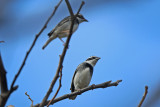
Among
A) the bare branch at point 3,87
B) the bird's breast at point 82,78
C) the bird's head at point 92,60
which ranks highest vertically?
the bare branch at point 3,87

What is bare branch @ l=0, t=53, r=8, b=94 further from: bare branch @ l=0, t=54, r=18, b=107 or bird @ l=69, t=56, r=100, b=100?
bird @ l=69, t=56, r=100, b=100

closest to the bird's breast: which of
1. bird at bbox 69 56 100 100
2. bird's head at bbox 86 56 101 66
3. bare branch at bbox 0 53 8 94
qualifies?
bird at bbox 69 56 100 100

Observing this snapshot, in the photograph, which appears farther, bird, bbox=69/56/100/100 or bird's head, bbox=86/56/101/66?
bird's head, bbox=86/56/101/66

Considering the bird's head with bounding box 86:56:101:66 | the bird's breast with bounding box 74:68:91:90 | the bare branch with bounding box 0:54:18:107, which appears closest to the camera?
the bare branch with bounding box 0:54:18:107

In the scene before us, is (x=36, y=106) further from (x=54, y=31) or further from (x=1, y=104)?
(x=54, y=31)

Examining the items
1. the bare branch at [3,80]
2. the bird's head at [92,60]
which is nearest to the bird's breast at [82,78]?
the bird's head at [92,60]

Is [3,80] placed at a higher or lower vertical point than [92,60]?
higher

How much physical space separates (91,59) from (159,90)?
5809mm

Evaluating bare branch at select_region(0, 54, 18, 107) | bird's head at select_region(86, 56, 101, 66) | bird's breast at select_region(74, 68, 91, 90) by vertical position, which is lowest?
bird's breast at select_region(74, 68, 91, 90)

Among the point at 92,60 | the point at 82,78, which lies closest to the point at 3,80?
the point at 82,78

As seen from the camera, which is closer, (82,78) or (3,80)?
(3,80)

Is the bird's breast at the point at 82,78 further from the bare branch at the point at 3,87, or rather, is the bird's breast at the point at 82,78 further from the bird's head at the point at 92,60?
the bare branch at the point at 3,87

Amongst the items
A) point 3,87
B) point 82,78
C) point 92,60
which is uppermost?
point 3,87

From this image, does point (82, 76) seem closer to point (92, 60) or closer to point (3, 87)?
point (92, 60)
